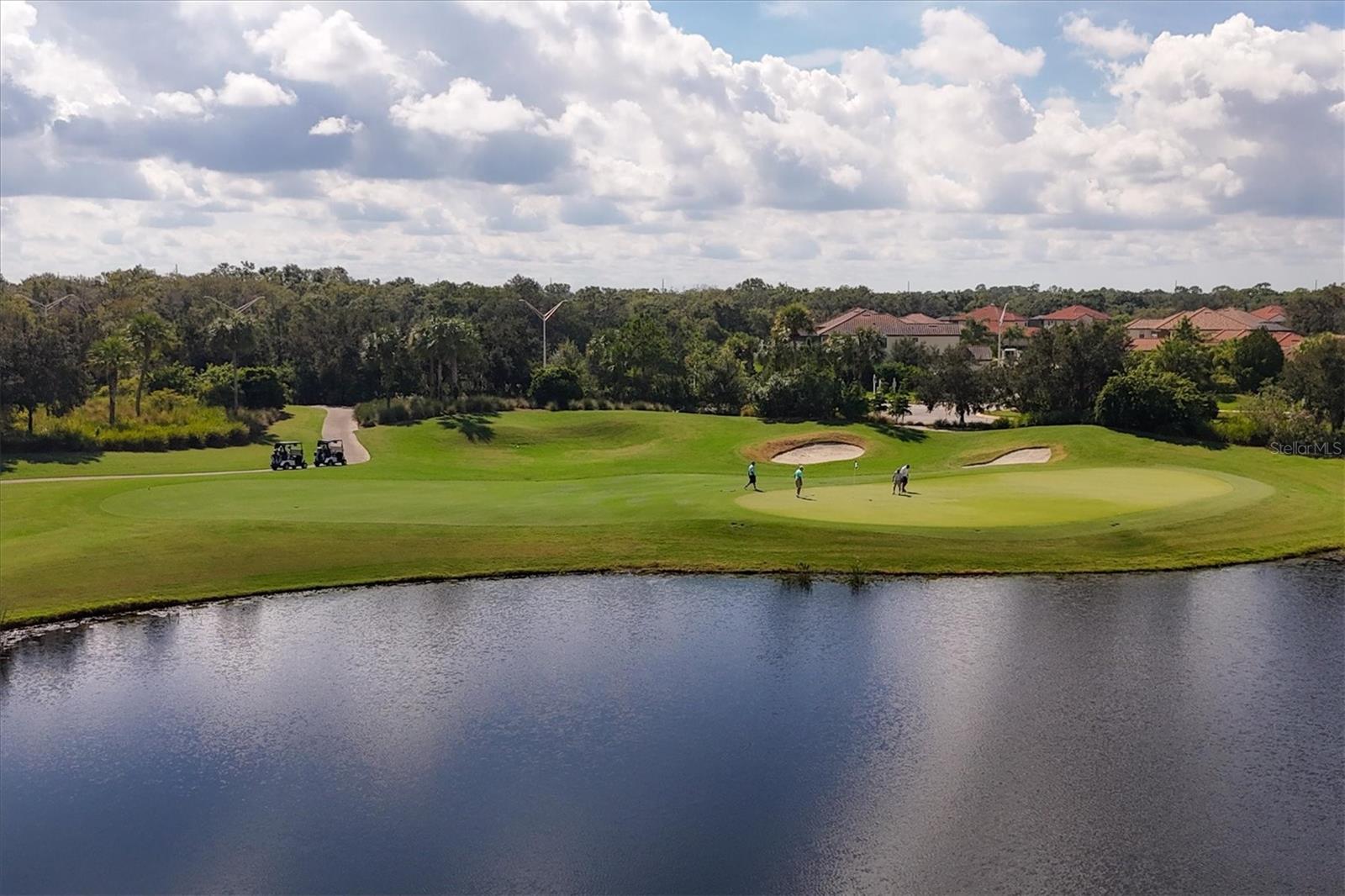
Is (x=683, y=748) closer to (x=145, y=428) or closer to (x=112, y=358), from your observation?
(x=145, y=428)

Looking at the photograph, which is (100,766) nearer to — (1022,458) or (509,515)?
(509,515)

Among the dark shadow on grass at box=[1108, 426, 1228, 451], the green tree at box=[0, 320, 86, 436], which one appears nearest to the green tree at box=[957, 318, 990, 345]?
the dark shadow on grass at box=[1108, 426, 1228, 451]

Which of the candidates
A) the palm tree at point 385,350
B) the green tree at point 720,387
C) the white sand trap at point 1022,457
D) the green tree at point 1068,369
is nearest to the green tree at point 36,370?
the palm tree at point 385,350

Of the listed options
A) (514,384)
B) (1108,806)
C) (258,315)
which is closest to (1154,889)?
(1108,806)

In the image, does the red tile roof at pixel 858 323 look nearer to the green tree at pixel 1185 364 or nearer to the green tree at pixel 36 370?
the green tree at pixel 1185 364

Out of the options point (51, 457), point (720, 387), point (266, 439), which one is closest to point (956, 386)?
point (720, 387)
